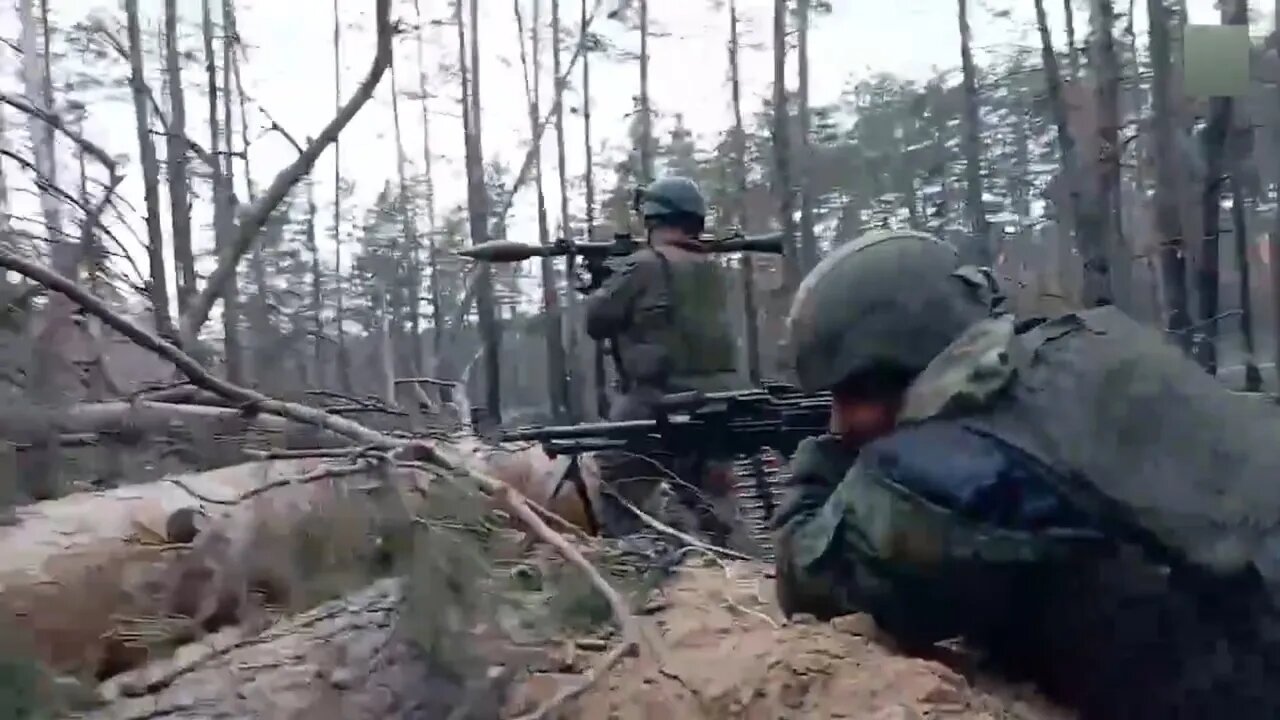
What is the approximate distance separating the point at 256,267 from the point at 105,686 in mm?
4986

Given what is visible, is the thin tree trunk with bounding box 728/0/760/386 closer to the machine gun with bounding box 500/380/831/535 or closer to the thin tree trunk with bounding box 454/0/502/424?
the machine gun with bounding box 500/380/831/535

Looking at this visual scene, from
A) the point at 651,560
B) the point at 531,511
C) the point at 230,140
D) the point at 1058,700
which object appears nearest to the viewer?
the point at 1058,700

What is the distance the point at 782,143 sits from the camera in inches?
375

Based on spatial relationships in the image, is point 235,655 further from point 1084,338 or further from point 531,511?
point 1084,338

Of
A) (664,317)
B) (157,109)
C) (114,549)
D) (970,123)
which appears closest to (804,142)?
(970,123)

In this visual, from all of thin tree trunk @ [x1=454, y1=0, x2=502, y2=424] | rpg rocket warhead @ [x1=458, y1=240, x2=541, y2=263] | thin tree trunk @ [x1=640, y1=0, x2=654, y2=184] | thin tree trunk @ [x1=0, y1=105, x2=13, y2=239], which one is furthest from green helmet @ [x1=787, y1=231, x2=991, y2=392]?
thin tree trunk @ [x1=640, y1=0, x2=654, y2=184]

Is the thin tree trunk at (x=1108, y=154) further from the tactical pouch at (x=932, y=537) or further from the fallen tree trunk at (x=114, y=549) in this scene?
the tactical pouch at (x=932, y=537)

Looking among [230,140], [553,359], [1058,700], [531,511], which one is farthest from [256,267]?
[230,140]

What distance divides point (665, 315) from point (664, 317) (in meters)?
0.01

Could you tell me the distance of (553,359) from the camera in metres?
10.0

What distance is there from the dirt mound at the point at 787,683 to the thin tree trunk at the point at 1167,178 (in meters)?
3.79

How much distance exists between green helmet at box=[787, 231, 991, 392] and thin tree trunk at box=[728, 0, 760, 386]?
3066 millimetres

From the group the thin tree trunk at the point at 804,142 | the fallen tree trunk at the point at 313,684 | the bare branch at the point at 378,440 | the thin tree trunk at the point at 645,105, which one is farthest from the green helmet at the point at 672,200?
the thin tree trunk at the point at 645,105

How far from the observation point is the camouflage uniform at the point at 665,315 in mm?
4418
